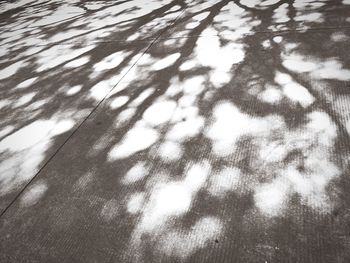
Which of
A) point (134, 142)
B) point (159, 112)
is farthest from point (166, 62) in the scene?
point (134, 142)

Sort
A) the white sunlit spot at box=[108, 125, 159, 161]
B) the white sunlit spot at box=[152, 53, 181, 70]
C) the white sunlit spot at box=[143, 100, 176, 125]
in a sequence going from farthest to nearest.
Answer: the white sunlit spot at box=[152, 53, 181, 70] < the white sunlit spot at box=[143, 100, 176, 125] < the white sunlit spot at box=[108, 125, 159, 161]

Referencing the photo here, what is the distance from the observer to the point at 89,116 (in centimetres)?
168

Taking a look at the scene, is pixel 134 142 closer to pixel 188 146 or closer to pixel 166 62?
pixel 188 146

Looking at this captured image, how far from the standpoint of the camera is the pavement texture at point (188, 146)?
97 cm

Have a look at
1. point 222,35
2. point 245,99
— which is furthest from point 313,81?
point 222,35

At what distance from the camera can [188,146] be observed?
133cm

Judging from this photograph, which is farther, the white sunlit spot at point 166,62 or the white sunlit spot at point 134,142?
the white sunlit spot at point 166,62

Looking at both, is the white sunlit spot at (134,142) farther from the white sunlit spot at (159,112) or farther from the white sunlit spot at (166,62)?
the white sunlit spot at (166,62)

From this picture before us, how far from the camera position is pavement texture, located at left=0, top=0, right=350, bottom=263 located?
3.18 ft

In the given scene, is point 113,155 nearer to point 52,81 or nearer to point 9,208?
point 9,208

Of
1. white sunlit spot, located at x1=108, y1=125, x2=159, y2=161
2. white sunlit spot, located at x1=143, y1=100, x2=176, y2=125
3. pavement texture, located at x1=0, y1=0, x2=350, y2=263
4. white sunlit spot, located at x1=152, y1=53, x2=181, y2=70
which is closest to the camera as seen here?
pavement texture, located at x1=0, y1=0, x2=350, y2=263

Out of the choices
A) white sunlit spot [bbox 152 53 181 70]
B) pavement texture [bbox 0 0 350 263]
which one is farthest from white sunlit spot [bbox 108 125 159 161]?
white sunlit spot [bbox 152 53 181 70]

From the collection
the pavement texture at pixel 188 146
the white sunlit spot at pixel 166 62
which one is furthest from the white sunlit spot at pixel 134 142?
the white sunlit spot at pixel 166 62

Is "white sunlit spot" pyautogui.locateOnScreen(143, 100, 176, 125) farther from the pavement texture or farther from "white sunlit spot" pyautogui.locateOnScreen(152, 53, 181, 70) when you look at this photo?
"white sunlit spot" pyautogui.locateOnScreen(152, 53, 181, 70)
